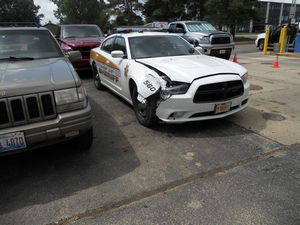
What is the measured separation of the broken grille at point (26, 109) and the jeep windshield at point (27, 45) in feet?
4.33

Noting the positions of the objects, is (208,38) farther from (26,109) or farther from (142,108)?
(26,109)

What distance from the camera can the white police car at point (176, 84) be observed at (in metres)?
4.07

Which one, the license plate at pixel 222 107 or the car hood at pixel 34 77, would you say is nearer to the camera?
the car hood at pixel 34 77

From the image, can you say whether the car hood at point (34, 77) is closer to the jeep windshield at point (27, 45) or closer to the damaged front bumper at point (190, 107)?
the jeep windshield at point (27, 45)

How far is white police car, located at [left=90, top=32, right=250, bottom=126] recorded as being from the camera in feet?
13.3

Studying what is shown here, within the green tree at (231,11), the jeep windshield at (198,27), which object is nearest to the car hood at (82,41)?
the jeep windshield at (198,27)

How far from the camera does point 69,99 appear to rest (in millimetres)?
3070

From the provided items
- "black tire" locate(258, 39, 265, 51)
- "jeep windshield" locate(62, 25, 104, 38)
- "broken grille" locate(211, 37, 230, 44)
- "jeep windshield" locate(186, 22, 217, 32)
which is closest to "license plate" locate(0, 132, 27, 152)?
"jeep windshield" locate(62, 25, 104, 38)

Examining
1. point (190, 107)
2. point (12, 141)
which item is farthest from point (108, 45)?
point (12, 141)

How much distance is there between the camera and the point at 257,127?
180 inches

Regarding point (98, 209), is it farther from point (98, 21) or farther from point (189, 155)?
point (98, 21)

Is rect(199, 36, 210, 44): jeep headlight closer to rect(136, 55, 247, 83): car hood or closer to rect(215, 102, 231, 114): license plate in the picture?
rect(136, 55, 247, 83): car hood

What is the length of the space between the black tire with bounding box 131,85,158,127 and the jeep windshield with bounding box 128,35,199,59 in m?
0.86

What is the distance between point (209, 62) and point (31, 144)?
3240 millimetres
